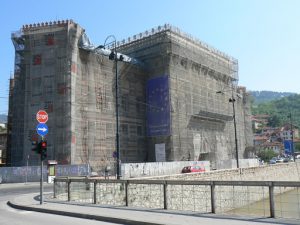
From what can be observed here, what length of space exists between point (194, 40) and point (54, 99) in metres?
30.2

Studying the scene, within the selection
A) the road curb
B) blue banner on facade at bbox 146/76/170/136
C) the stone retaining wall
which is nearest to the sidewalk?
the road curb

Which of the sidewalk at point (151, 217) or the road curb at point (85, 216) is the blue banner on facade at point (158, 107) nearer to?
the road curb at point (85, 216)

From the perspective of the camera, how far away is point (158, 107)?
60250 mm

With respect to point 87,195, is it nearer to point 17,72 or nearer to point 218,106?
point 17,72

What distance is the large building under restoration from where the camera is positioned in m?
48.8

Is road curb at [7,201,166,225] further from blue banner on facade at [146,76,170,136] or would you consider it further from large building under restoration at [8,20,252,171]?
blue banner on facade at [146,76,170,136]

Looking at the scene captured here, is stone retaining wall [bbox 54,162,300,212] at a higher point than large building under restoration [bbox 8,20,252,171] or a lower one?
lower

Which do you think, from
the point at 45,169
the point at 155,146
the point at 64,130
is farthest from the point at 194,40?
the point at 45,169

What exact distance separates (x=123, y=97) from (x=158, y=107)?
5.77 metres

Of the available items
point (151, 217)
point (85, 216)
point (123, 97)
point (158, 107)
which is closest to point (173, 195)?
point (85, 216)

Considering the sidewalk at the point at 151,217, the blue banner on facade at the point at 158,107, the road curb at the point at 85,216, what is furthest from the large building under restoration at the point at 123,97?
the sidewalk at the point at 151,217

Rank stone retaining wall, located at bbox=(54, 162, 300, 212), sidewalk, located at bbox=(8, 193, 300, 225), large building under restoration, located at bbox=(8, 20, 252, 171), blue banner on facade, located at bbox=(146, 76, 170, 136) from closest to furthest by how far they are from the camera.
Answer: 1. sidewalk, located at bbox=(8, 193, 300, 225)
2. stone retaining wall, located at bbox=(54, 162, 300, 212)
3. large building under restoration, located at bbox=(8, 20, 252, 171)
4. blue banner on facade, located at bbox=(146, 76, 170, 136)

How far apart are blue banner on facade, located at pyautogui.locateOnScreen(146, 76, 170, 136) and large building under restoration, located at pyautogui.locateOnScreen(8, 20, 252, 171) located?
0.15 meters

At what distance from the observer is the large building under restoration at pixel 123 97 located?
160ft
